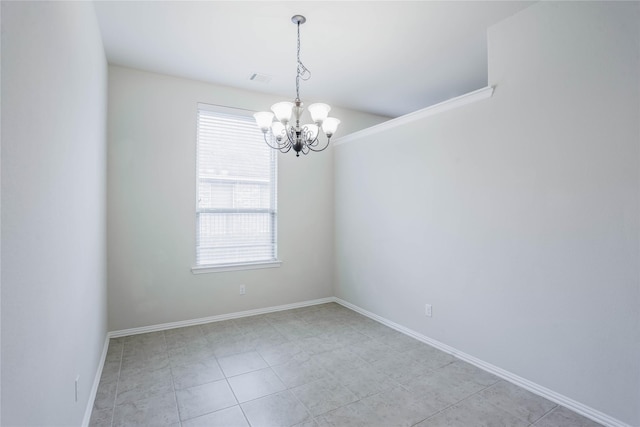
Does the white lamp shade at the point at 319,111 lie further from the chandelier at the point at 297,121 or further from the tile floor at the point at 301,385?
the tile floor at the point at 301,385

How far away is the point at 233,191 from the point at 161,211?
0.85m

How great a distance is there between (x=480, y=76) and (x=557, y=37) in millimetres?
1417

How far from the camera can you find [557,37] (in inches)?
91.6

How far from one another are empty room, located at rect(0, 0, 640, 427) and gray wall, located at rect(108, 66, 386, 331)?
2 centimetres

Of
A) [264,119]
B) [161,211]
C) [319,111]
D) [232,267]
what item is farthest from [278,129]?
[232,267]

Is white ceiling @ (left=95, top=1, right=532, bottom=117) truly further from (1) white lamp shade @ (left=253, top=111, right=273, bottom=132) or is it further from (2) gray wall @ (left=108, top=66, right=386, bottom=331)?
(1) white lamp shade @ (left=253, top=111, right=273, bottom=132)

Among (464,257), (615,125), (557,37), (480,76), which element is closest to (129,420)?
(464,257)

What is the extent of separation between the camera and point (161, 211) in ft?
12.0

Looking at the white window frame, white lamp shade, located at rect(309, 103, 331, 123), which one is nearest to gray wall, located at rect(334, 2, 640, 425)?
white lamp shade, located at rect(309, 103, 331, 123)

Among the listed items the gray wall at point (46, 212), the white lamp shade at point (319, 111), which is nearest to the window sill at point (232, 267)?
the gray wall at point (46, 212)

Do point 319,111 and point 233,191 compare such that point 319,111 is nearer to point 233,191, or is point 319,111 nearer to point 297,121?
point 297,121

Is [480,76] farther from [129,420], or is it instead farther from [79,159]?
[129,420]

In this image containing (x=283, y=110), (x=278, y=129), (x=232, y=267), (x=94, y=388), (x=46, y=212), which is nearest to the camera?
(x=46, y=212)

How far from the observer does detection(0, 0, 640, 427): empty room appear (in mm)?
1583
